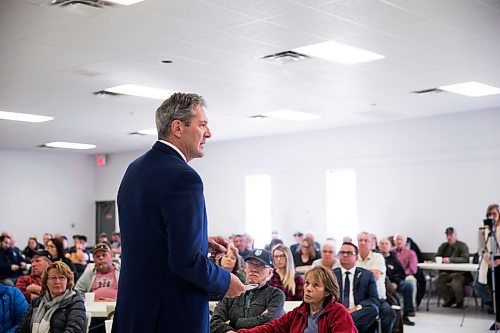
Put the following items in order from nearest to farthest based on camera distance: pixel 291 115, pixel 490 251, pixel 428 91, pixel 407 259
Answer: pixel 490 251
pixel 428 91
pixel 407 259
pixel 291 115

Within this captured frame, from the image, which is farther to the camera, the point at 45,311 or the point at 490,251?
the point at 490,251

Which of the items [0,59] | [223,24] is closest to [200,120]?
[223,24]

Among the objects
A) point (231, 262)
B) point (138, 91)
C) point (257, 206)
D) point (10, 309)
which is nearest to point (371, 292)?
point (231, 262)

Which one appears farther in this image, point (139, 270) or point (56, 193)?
point (56, 193)

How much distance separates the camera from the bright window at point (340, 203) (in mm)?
13883

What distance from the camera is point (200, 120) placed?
2234 millimetres

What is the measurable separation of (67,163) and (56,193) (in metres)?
0.82

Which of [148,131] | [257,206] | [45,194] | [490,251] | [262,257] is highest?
[148,131]

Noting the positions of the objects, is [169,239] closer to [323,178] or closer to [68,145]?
[323,178]

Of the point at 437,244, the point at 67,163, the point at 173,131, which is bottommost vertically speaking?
the point at 437,244

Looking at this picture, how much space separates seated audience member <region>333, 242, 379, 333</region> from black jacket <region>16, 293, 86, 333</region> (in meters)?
2.30

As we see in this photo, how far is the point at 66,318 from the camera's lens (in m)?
5.09

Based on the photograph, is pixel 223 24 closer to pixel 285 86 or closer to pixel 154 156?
pixel 285 86

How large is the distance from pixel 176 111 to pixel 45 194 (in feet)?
54.4
